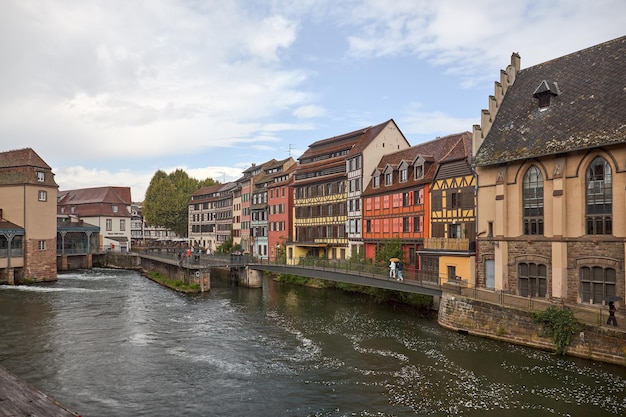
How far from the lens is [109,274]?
67.6 metres

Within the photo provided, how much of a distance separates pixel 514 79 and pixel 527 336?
18565mm

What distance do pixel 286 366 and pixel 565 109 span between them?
70.7ft

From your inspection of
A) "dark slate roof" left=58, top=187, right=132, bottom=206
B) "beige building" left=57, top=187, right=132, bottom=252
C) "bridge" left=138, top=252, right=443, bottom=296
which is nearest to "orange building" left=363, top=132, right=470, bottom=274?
"bridge" left=138, top=252, right=443, bottom=296

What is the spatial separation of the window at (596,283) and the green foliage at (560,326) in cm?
355

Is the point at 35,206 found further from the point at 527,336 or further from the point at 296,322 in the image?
the point at 527,336

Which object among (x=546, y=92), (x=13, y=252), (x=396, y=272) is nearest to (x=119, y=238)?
(x=13, y=252)

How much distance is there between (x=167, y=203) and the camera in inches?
4087

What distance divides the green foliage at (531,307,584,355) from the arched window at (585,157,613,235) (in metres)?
5.24

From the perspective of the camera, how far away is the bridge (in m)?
33.3

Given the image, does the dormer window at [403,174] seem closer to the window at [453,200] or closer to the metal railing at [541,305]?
the window at [453,200]

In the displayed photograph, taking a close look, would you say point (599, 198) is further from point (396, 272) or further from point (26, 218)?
point (26, 218)

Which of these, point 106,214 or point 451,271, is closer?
point 451,271

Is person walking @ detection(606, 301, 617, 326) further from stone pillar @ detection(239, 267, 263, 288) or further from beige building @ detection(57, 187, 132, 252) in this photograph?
beige building @ detection(57, 187, 132, 252)

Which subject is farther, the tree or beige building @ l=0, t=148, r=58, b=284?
the tree
